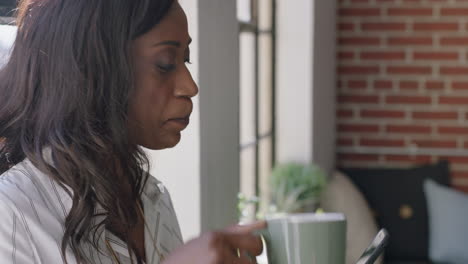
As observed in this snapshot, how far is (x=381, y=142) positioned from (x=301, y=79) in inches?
31.9

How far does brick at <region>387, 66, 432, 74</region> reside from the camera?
3.42m

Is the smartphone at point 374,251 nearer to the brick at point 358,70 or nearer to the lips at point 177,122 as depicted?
the lips at point 177,122

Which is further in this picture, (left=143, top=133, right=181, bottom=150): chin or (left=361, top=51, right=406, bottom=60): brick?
(left=361, top=51, right=406, bottom=60): brick

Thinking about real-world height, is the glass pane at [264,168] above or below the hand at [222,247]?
below

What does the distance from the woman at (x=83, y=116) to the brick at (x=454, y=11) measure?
9.37 feet

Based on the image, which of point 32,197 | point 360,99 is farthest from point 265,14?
point 32,197

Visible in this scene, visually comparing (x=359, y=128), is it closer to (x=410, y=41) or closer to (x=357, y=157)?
(x=357, y=157)

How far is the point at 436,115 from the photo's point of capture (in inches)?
135

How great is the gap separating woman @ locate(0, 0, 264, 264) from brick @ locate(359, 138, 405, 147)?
2.81 meters

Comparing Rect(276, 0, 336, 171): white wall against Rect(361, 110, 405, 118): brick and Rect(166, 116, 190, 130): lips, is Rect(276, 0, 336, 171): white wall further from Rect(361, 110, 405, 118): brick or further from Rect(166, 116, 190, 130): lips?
Rect(166, 116, 190, 130): lips

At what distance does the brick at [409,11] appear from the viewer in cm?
339

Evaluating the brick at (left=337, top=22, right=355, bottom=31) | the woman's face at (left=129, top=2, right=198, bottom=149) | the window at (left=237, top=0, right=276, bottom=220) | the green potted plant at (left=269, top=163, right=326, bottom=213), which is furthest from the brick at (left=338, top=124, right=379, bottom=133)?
the woman's face at (left=129, top=2, right=198, bottom=149)

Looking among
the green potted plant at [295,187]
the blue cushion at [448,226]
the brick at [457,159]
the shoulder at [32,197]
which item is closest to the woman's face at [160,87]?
the shoulder at [32,197]

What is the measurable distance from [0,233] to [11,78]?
18cm
